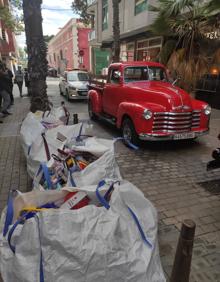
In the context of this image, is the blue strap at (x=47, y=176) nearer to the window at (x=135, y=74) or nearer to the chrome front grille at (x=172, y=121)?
the chrome front grille at (x=172, y=121)

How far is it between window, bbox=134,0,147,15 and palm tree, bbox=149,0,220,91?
4856 mm

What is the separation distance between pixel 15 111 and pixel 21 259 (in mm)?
9374

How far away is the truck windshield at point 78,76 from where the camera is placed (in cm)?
1372

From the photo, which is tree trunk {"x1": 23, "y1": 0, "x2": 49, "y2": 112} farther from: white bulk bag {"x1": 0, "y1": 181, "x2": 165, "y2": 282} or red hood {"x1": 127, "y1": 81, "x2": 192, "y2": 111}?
white bulk bag {"x1": 0, "y1": 181, "x2": 165, "y2": 282}

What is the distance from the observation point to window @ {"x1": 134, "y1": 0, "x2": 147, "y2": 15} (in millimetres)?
11670

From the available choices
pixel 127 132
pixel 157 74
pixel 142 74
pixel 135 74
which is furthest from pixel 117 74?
pixel 127 132

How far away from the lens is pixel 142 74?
259 inches

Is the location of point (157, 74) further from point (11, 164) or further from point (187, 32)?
point (11, 164)

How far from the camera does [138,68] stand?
260 inches

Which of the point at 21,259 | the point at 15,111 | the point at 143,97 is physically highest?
the point at 143,97

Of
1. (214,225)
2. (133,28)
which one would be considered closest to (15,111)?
(133,28)

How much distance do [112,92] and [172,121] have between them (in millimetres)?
2280

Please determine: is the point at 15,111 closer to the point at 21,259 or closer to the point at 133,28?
the point at 133,28

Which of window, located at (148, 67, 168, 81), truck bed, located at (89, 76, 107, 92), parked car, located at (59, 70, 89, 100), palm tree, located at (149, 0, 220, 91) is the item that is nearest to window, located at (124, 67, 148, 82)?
window, located at (148, 67, 168, 81)
